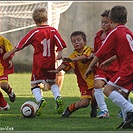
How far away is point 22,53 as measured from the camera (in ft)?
66.2

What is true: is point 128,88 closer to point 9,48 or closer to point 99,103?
point 99,103

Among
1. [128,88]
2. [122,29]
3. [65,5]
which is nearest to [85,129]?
[128,88]

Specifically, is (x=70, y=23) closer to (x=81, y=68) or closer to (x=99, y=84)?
(x=81, y=68)

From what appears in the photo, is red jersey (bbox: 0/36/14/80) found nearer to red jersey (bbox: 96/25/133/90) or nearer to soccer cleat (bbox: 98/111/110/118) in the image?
soccer cleat (bbox: 98/111/110/118)

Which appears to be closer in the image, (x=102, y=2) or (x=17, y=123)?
(x=17, y=123)

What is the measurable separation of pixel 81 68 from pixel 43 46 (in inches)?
27.8

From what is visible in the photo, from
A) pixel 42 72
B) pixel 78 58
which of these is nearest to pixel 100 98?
pixel 78 58

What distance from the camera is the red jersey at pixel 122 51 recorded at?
6.44m

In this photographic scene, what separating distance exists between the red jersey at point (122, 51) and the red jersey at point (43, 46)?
1949 mm

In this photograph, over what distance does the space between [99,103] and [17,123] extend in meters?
1.29

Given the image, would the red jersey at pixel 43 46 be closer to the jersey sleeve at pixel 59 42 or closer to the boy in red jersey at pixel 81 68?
the jersey sleeve at pixel 59 42

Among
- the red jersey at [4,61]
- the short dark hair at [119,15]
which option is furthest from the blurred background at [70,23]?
the short dark hair at [119,15]

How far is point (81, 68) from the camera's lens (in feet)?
26.3

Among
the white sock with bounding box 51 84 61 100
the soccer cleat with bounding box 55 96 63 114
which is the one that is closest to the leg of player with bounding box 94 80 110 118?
the soccer cleat with bounding box 55 96 63 114
